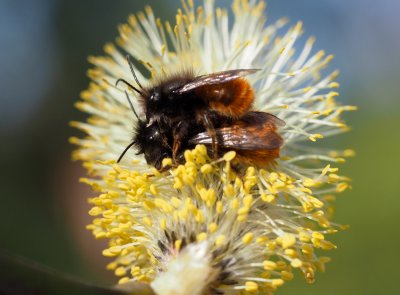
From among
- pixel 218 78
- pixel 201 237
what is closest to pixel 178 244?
pixel 201 237

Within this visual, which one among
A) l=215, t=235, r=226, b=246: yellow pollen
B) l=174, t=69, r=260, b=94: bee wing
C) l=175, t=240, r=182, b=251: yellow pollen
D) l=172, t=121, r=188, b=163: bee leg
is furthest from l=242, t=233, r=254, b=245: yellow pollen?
l=174, t=69, r=260, b=94: bee wing

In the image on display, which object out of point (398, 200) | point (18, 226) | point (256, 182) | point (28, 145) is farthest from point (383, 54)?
→ point (256, 182)

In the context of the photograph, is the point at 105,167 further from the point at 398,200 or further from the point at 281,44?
the point at 398,200

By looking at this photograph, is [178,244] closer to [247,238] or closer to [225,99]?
[247,238]

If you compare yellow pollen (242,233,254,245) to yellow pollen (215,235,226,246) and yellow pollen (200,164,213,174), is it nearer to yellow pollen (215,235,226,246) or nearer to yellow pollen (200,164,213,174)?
yellow pollen (215,235,226,246)

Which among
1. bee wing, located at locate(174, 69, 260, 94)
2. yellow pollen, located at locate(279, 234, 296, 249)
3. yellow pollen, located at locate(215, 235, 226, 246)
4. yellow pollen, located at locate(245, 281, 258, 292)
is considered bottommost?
yellow pollen, located at locate(245, 281, 258, 292)

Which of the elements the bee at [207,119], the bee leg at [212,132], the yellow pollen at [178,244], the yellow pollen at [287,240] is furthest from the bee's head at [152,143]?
the yellow pollen at [287,240]
